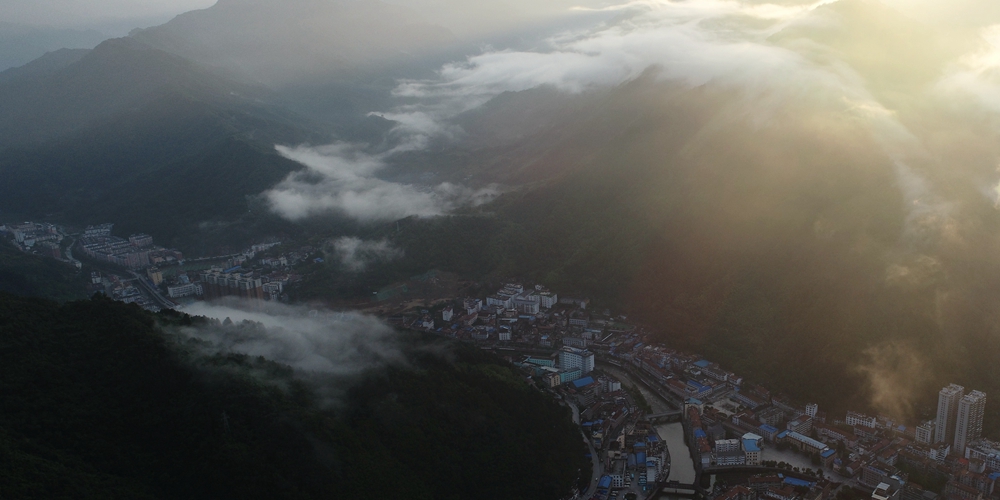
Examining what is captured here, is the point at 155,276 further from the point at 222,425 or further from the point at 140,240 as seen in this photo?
the point at 222,425

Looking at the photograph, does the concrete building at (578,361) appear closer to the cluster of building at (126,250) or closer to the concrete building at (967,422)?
the concrete building at (967,422)

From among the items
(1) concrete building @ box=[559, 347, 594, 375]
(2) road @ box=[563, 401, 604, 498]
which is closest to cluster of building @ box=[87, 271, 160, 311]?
(1) concrete building @ box=[559, 347, 594, 375]

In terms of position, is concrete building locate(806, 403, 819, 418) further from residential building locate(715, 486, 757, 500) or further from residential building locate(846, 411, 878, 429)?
residential building locate(715, 486, 757, 500)

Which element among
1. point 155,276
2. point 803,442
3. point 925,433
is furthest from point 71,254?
point 925,433

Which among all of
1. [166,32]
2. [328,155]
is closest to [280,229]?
[328,155]

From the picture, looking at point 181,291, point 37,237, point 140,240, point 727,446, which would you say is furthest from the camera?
point 37,237

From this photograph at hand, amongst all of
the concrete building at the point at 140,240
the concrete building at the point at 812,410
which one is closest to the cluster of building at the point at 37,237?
the concrete building at the point at 140,240
